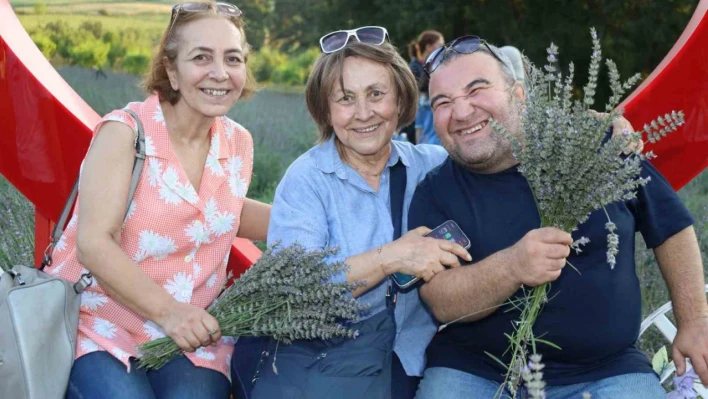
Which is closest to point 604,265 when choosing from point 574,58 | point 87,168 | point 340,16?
point 87,168

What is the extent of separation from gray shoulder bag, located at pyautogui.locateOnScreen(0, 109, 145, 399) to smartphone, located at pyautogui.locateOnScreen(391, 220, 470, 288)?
1.16m

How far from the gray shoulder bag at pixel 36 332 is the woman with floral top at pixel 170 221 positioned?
10 centimetres

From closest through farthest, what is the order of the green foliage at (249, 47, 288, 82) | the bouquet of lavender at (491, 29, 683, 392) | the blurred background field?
1. the bouquet of lavender at (491, 29, 683, 392)
2. the blurred background field
3. the green foliage at (249, 47, 288, 82)

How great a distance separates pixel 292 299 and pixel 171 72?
113 centimetres

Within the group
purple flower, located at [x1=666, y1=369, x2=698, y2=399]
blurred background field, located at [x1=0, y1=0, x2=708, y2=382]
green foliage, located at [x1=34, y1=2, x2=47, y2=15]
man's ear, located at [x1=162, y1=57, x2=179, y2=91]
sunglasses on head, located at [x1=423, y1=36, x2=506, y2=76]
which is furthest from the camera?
green foliage, located at [x1=34, y1=2, x2=47, y2=15]

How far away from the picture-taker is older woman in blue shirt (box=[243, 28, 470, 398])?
2.96m

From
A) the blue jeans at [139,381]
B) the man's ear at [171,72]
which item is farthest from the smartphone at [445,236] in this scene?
the man's ear at [171,72]

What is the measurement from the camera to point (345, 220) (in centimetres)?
330

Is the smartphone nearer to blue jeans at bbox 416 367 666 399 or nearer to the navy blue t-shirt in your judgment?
the navy blue t-shirt

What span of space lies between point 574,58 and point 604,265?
9.76 metres

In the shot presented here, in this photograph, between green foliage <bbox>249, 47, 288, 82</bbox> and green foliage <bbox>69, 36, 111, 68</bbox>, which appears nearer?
green foliage <bbox>69, 36, 111, 68</bbox>

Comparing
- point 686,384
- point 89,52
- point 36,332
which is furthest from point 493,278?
point 89,52

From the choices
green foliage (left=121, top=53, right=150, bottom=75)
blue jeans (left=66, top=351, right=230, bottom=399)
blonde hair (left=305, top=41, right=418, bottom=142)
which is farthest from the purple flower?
green foliage (left=121, top=53, right=150, bottom=75)

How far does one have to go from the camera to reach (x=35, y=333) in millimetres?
2910
